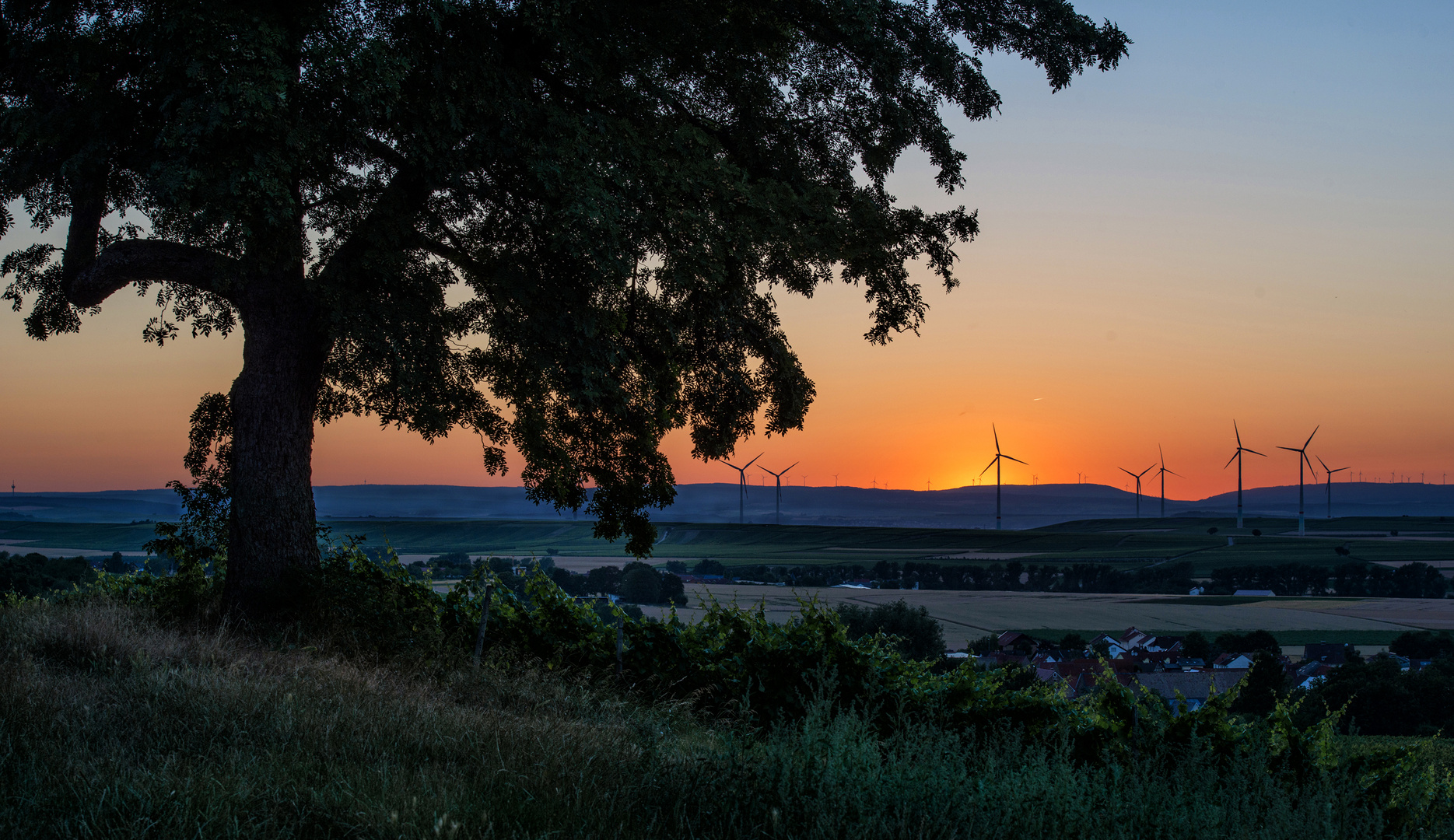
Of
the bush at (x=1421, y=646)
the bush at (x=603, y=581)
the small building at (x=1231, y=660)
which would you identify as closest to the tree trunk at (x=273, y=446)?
the bush at (x=603, y=581)

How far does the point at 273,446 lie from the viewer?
13.5 m

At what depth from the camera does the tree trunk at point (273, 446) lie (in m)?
13.2

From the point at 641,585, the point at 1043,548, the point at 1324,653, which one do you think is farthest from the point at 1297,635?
the point at 1043,548

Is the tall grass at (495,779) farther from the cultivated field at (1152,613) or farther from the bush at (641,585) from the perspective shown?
the bush at (641,585)

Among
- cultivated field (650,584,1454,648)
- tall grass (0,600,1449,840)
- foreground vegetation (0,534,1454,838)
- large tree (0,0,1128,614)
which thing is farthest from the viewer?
cultivated field (650,584,1454,648)

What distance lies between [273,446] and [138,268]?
11.0 ft

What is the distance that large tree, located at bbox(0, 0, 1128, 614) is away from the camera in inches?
472

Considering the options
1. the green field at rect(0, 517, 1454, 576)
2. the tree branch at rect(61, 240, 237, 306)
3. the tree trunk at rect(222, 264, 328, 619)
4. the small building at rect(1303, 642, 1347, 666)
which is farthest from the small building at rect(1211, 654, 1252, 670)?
the green field at rect(0, 517, 1454, 576)

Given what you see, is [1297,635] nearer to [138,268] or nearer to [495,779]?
[138,268]

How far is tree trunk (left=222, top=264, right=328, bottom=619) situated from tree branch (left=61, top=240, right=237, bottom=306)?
0.82m

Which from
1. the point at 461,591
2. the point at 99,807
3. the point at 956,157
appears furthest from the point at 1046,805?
the point at 956,157

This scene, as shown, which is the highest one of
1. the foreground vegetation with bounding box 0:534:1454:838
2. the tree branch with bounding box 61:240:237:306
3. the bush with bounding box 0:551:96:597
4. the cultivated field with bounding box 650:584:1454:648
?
the tree branch with bounding box 61:240:237:306

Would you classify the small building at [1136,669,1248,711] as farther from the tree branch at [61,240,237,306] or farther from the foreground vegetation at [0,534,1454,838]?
the tree branch at [61,240,237,306]

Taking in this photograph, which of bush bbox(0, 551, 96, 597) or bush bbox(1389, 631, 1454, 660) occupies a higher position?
bush bbox(0, 551, 96, 597)
